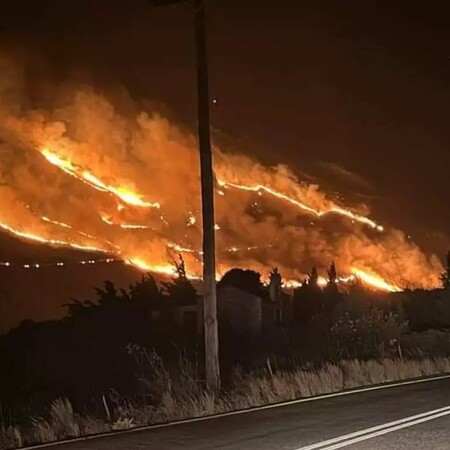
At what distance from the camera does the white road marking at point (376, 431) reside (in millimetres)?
10898

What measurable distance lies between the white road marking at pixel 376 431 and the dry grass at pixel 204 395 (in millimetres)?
4078

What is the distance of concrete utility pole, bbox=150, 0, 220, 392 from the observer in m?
18.4

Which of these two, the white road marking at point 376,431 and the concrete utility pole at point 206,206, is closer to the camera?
the white road marking at point 376,431

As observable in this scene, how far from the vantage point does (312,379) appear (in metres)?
19.7

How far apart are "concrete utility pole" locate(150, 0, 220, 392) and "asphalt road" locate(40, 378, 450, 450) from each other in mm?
2737

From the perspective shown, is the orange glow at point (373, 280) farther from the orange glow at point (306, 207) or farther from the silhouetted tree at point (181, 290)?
the silhouetted tree at point (181, 290)

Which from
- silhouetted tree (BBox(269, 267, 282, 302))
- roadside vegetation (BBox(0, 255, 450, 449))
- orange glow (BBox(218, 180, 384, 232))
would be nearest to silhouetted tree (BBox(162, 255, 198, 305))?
roadside vegetation (BBox(0, 255, 450, 449))

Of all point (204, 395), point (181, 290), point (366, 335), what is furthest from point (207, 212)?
point (181, 290)

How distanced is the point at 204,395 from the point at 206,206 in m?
4.16

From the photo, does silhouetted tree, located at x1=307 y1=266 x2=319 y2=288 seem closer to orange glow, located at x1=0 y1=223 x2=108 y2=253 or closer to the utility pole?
orange glow, located at x1=0 y1=223 x2=108 y2=253

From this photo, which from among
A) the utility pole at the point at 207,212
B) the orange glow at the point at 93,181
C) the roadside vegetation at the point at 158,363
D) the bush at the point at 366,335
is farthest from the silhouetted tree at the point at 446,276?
the utility pole at the point at 207,212

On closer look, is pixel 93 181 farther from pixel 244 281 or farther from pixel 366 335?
pixel 366 335

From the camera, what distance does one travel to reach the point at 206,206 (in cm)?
1877

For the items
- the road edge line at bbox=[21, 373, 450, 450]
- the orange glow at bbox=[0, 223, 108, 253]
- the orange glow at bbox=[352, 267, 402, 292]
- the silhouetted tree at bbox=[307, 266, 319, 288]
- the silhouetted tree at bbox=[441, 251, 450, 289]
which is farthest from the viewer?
the silhouetted tree at bbox=[441, 251, 450, 289]
